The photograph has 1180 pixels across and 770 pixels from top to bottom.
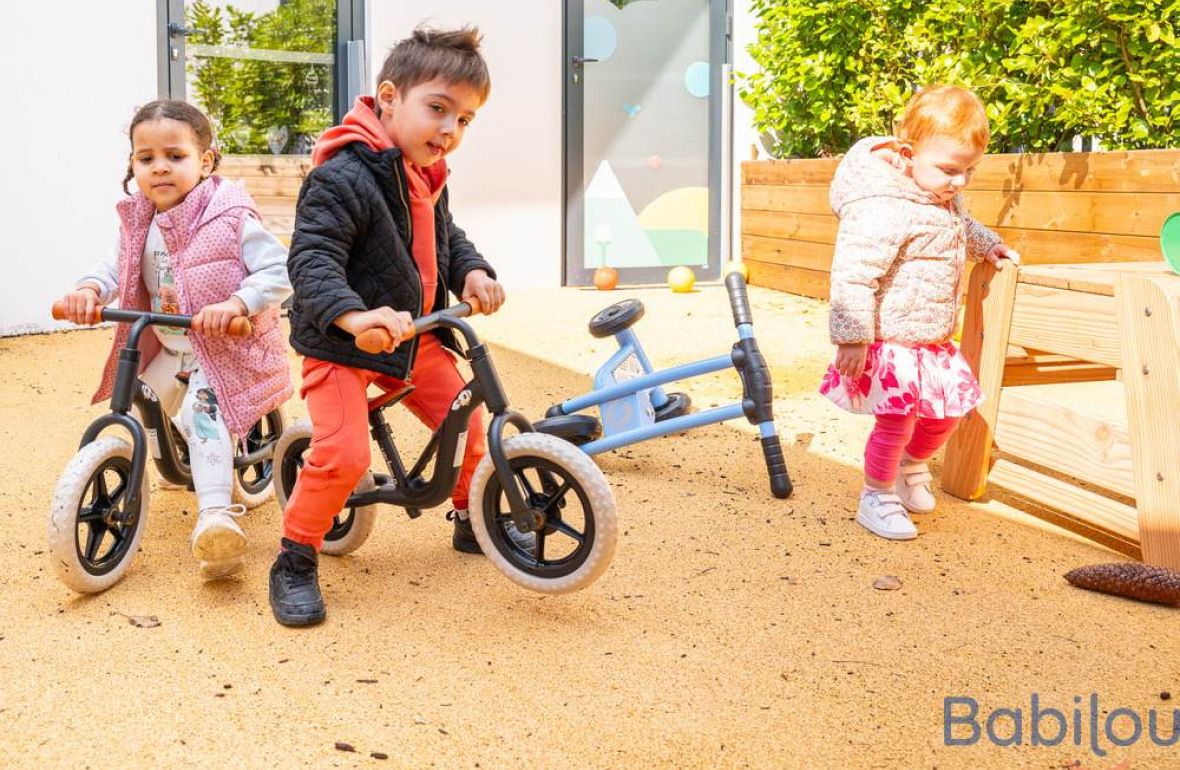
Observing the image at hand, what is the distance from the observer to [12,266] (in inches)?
245

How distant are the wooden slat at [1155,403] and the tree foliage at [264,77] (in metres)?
5.59

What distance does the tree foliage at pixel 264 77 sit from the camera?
6.93m

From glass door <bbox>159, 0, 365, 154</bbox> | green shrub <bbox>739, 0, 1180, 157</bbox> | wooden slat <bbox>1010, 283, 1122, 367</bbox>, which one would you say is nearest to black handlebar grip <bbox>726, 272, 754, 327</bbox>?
wooden slat <bbox>1010, 283, 1122, 367</bbox>

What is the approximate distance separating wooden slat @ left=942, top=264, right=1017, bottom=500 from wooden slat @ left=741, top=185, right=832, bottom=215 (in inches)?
139

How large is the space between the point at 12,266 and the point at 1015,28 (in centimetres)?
503

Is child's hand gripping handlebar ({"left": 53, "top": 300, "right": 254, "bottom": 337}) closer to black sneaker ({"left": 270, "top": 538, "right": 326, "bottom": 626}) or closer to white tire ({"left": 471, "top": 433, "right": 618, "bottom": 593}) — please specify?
black sneaker ({"left": 270, "top": 538, "right": 326, "bottom": 626})

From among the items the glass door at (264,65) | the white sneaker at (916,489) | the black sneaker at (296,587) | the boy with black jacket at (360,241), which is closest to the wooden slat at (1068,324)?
the white sneaker at (916,489)

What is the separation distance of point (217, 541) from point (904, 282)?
5.69 feet

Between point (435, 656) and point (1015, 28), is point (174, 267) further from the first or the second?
point (1015, 28)

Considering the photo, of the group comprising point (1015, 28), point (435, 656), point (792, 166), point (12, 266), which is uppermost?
point (1015, 28)

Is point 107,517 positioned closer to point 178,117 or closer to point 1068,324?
point 178,117

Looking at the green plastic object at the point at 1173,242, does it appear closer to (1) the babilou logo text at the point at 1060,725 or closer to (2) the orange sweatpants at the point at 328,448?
(1) the babilou logo text at the point at 1060,725

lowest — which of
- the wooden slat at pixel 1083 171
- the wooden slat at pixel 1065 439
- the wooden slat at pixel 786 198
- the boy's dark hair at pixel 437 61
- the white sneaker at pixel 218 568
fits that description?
the white sneaker at pixel 218 568

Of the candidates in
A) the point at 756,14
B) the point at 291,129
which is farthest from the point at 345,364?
the point at 756,14
